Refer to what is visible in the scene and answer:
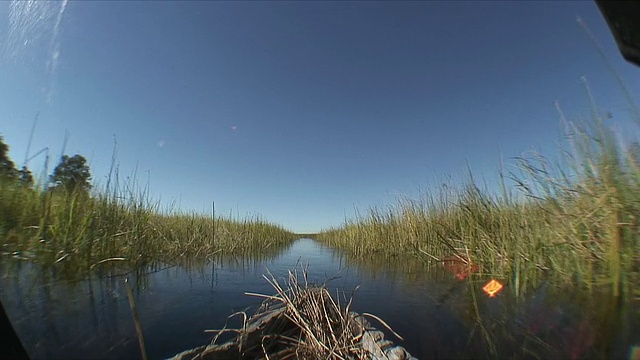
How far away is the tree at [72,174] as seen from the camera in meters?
3.60

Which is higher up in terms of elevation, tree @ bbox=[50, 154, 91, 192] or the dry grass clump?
tree @ bbox=[50, 154, 91, 192]

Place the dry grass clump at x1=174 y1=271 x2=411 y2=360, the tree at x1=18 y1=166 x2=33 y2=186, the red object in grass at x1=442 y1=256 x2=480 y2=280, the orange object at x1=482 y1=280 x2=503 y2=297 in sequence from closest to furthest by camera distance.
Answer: the dry grass clump at x1=174 y1=271 x2=411 y2=360 → the orange object at x1=482 y1=280 x2=503 y2=297 → the tree at x1=18 y1=166 x2=33 y2=186 → the red object in grass at x1=442 y1=256 x2=480 y2=280

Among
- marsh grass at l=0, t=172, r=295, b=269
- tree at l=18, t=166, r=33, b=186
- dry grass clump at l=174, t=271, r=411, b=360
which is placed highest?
tree at l=18, t=166, r=33, b=186

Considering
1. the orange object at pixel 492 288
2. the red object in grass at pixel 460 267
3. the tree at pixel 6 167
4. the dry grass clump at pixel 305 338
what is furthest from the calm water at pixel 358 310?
the tree at pixel 6 167

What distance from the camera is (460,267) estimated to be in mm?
4477

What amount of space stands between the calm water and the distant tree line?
1.28m

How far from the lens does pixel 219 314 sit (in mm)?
2346

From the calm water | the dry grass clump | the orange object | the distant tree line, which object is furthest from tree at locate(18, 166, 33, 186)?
the orange object

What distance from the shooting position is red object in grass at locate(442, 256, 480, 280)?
4.00 m

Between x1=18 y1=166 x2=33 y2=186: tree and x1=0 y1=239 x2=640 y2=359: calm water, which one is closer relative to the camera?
x1=0 y1=239 x2=640 y2=359: calm water

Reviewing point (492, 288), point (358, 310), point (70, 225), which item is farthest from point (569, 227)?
point (70, 225)

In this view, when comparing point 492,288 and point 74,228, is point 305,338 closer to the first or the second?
point 492,288

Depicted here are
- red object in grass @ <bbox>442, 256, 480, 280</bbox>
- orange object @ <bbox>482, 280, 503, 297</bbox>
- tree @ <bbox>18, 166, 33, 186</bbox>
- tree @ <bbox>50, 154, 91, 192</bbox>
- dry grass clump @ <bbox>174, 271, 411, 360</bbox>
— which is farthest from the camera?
red object in grass @ <bbox>442, 256, 480, 280</bbox>

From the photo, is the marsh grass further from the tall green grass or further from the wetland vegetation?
the tall green grass
